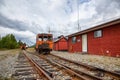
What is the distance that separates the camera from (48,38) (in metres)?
20.7

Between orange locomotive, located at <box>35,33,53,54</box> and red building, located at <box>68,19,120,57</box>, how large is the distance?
15.7 ft

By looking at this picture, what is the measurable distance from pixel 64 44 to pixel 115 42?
23626 millimetres

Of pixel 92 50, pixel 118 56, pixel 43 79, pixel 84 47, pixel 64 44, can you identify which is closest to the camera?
pixel 43 79

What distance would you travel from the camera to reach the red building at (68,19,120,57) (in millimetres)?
13742

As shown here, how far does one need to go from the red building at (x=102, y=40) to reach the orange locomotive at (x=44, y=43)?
4.78m

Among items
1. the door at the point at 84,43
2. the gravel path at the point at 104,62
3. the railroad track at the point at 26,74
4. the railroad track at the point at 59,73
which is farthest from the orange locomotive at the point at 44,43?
the railroad track at the point at 59,73

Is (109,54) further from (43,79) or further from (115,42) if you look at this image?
(43,79)

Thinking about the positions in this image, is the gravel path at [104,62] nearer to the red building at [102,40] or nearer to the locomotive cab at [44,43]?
the red building at [102,40]

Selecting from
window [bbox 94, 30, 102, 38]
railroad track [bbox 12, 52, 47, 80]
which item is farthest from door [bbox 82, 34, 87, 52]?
railroad track [bbox 12, 52, 47, 80]

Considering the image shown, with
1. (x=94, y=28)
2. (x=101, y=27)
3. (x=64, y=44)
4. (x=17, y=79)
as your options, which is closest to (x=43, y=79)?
(x=17, y=79)

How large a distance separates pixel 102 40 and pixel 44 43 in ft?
27.0

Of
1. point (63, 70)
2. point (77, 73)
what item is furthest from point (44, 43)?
point (77, 73)

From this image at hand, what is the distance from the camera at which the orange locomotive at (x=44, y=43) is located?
19.9m

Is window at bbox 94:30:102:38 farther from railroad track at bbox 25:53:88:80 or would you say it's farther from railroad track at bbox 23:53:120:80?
Result: railroad track at bbox 25:53:88:80
